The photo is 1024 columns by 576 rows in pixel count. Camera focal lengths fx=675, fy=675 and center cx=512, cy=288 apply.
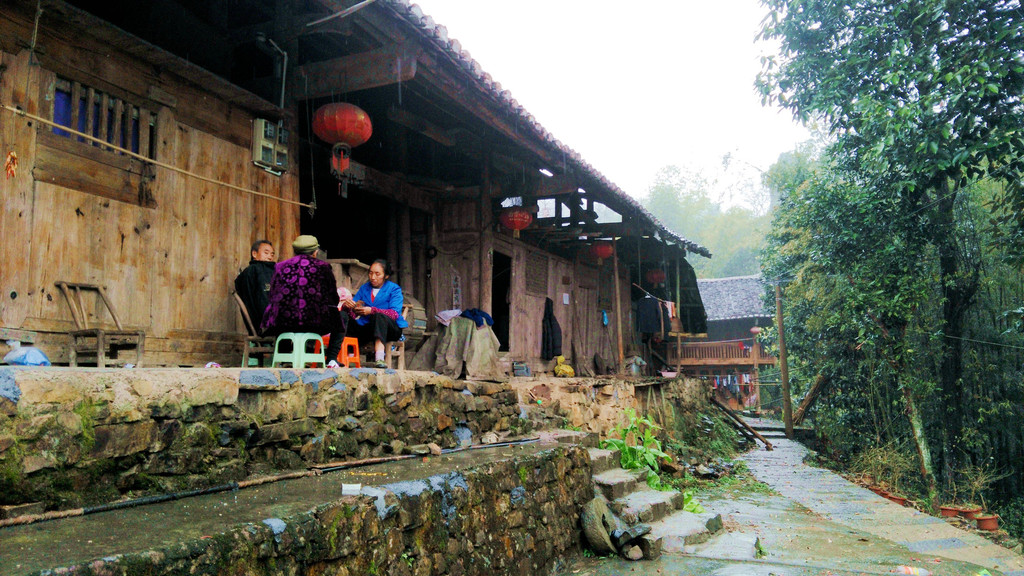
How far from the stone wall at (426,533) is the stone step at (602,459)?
641mm

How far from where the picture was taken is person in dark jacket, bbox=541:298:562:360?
13336mm

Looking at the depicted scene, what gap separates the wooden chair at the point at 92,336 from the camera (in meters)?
4.87

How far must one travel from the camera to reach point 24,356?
448cm

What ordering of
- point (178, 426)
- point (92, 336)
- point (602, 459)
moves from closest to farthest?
point (178, 426)
point (92, 336)
point (602, 459)

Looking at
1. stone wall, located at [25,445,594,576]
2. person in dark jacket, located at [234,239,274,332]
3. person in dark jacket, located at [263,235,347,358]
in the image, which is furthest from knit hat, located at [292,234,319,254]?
stone wall, located at [25,445,594,576]

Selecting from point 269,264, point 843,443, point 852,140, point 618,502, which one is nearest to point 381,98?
point 269,264

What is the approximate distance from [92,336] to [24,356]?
0.50 metres

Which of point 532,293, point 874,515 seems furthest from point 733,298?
point 874,515

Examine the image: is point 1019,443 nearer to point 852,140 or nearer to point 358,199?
point 852,140

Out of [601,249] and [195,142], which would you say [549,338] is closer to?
[601,249]

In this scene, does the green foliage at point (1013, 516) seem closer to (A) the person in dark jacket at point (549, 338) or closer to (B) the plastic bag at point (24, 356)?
(A) the person in dark jacket at point (549, 338)

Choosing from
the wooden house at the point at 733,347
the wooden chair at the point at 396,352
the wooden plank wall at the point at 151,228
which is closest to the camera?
the wooden plank wall at the point at 151,228

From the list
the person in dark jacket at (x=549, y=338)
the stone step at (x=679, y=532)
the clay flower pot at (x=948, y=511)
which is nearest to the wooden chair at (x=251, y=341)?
the stone step at (x=679, y=532)

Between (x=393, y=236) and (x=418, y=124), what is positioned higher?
(x=418, y=124)
